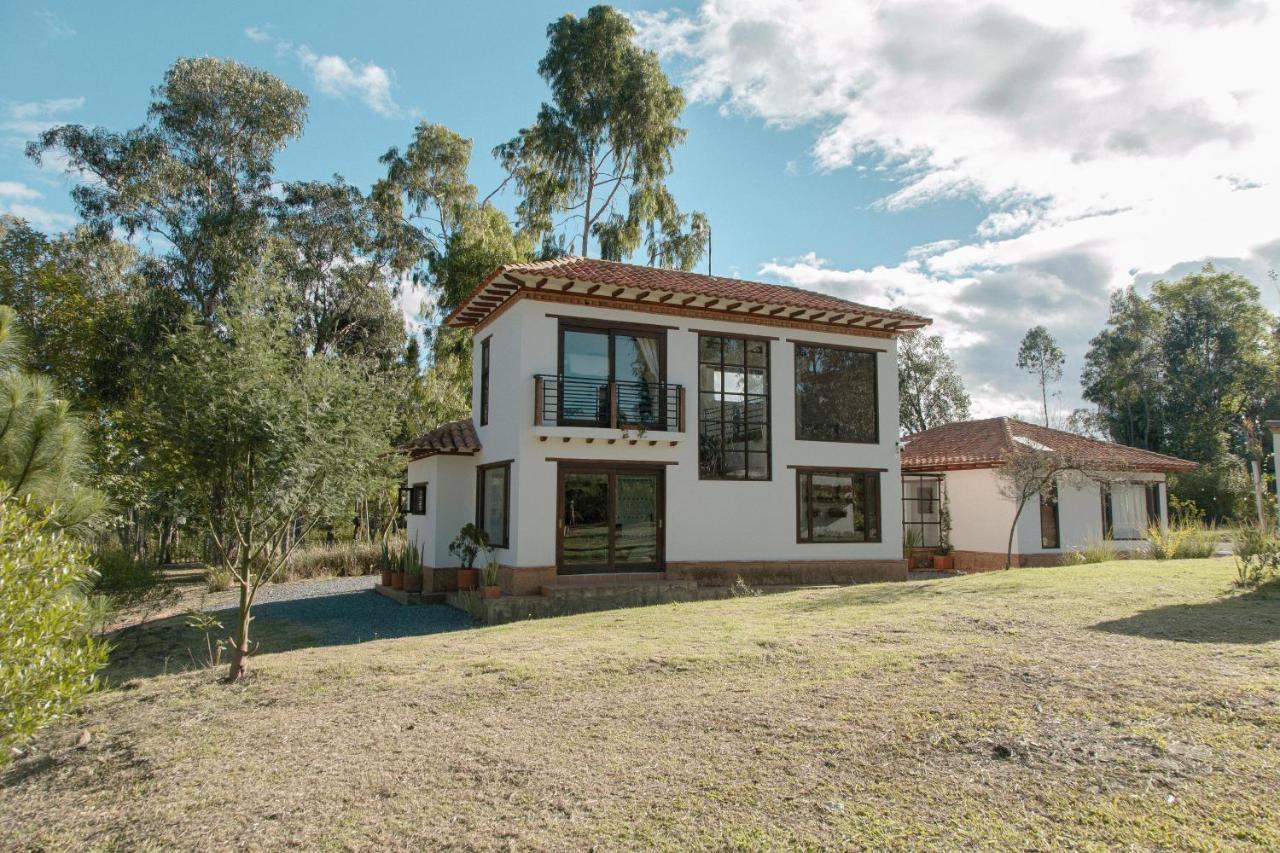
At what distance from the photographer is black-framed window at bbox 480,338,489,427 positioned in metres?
16.8

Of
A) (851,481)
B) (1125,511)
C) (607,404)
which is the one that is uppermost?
(607,404)

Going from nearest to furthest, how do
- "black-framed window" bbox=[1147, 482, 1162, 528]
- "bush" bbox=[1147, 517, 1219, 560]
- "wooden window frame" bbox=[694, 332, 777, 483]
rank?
1. "wooden window frame" bbox=[694, 332, 777, 483]
2. "bush" bbox=[1147, 517, 1219, 560]
3. "black-framed window" bbox=[1147, 482, 1162, 528]

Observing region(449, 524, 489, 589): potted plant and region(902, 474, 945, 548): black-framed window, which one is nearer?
region(449, 524, 489, 589): potted plant

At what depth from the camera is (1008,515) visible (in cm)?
2048

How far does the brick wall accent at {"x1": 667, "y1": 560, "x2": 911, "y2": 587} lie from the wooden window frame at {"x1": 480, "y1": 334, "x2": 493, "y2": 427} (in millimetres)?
5115

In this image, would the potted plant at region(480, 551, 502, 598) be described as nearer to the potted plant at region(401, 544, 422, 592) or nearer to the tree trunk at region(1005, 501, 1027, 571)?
the potted plant at region(401, 544, 422, 592)

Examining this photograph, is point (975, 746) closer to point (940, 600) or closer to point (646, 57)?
point (940, 600)

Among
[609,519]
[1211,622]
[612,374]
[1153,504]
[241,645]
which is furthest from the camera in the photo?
[1153,504]

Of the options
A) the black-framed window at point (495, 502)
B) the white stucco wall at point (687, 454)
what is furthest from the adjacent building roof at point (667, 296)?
the black-framed window at point (495, 502)

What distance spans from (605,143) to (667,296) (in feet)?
45.9

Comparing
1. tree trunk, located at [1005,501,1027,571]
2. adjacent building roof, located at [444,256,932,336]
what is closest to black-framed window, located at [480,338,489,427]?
adjacent building roof, located at [444,256,932,336]

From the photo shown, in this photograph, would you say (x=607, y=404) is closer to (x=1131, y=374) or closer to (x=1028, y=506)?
(x=1028, y=506)

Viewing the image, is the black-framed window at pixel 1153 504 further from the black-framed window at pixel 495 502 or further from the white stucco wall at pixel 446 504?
the white stucco wall at pixel 446 504

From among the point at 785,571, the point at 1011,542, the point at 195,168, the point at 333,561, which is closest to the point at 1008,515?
the point at 1011,542
